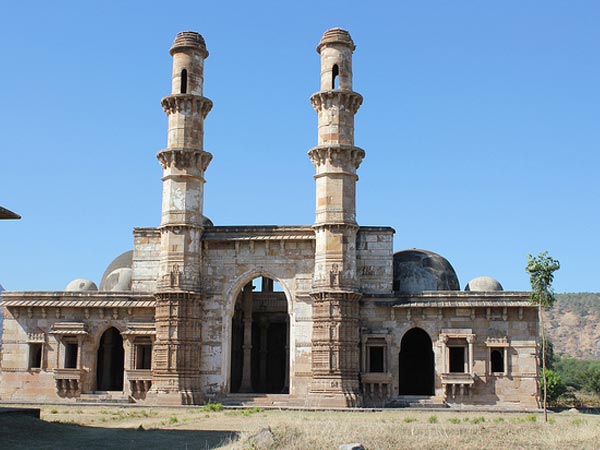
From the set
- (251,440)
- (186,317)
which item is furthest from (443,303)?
(251,440)

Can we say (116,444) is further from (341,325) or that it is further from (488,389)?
(488,389)

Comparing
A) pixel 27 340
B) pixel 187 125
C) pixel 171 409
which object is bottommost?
pixel 171 409

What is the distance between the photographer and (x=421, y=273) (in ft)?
110

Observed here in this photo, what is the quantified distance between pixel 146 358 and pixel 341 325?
9004 mm

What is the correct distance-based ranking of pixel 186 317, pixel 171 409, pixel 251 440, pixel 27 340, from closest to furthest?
1. pixel 251 440
2. pixel 171 409
3. pixel 186 317
4. pixel 27 340

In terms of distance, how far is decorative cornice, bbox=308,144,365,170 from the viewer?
103ft

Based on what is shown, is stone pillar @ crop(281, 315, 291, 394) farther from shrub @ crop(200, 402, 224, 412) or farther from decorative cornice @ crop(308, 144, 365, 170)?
decorative cornice @ crop(308, 144, 365, 170)

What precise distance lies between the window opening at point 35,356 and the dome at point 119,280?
395 cm

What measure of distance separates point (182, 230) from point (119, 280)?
5.46m

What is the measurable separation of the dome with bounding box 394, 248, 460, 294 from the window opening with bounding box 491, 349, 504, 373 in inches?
133

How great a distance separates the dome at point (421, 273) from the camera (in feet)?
109

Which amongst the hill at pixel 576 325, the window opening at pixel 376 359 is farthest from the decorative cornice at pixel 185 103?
the hill at pixel 576 325

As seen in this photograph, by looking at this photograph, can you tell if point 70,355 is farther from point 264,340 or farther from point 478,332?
point 478,332

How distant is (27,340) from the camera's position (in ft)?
111
